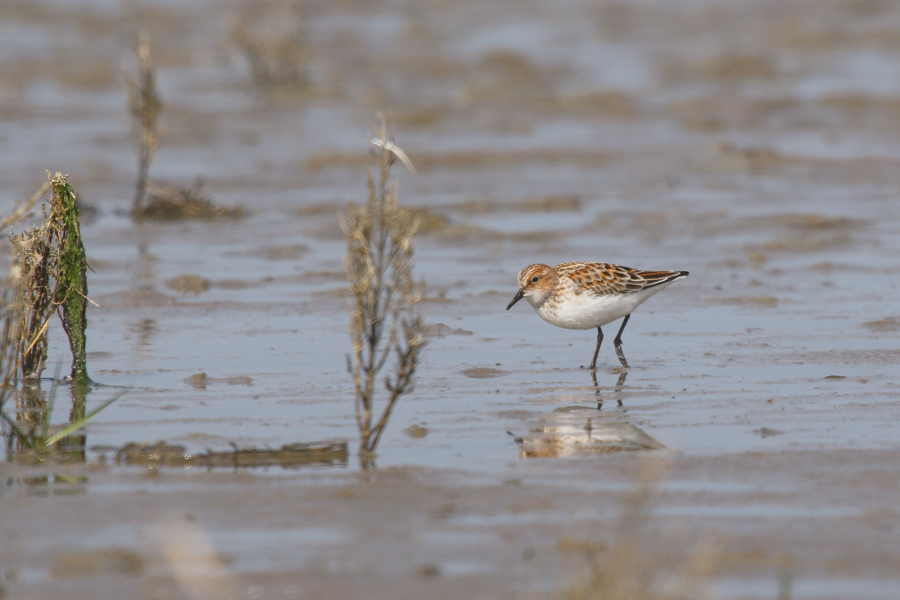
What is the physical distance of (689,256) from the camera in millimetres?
12305

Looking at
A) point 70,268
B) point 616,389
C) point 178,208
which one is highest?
point 178,208

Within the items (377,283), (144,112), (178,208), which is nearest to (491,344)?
(377,283)

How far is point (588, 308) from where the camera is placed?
28.5 feet

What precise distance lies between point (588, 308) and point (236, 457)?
10.8 feet

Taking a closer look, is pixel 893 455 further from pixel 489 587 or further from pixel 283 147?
pixel 283 147

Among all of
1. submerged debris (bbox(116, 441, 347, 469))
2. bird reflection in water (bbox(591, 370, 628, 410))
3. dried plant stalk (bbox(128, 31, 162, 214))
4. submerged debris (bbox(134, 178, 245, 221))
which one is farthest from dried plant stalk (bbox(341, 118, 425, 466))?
dried plant stalk (bbox(128, 31, 162, 214))

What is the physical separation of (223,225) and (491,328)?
Answer: 5419mm

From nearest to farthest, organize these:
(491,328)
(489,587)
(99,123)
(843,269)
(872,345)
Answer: (489,587) → (872,345) → (491,328) → (843,269) → (99,123)

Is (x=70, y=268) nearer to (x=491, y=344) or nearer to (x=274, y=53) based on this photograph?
(x=491, y=344)

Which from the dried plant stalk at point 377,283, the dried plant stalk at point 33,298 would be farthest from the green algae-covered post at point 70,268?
the dried plant stalk at point 377,283

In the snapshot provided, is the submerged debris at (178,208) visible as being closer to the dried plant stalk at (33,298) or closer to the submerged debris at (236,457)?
the dried plant stalk at (33,298)

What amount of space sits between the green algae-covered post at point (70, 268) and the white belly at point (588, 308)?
10.7 feet

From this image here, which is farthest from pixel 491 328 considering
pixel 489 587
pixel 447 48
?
pixel 447 48

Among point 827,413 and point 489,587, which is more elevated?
point 827,413
